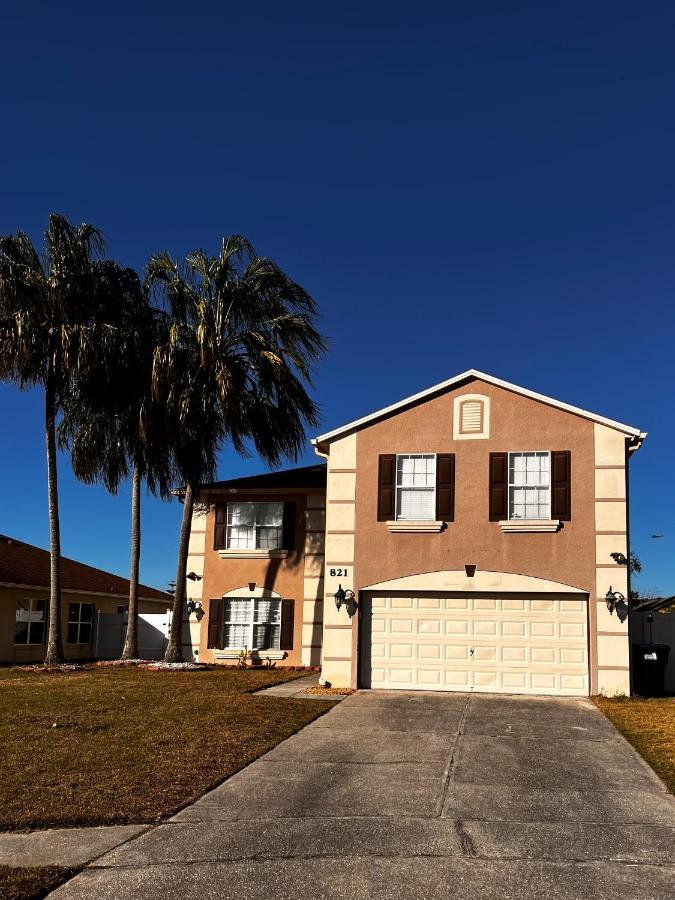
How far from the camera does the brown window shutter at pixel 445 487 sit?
1744cm

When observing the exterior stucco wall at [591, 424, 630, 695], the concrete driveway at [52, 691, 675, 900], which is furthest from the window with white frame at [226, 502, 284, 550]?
the concrete driveway at [52, 691, 675, 900]

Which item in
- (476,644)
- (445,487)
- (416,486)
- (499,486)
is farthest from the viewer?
(416,486)

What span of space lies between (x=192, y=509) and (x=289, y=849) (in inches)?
642

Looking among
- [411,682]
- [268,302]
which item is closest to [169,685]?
[411,682]

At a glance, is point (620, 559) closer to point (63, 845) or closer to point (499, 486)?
point (499, 486)

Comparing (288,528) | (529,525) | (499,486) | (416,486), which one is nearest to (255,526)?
(288,528)

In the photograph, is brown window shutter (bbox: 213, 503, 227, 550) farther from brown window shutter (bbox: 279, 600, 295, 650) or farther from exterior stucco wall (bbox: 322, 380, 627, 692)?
exterior stucco wall (bbox: 322, 380, 627, 692)

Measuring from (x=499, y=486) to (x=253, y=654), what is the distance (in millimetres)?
8938

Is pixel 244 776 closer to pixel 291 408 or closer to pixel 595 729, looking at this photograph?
pixel 595 729

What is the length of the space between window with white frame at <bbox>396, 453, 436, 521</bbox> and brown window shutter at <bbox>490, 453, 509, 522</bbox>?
47.4 inches

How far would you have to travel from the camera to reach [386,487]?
703 inches

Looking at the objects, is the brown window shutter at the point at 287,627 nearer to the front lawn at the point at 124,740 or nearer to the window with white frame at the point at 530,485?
the front lawn at the point at 124,740

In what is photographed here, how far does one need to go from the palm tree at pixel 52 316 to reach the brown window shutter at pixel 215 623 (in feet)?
12.7

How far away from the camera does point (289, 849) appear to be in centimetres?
693
